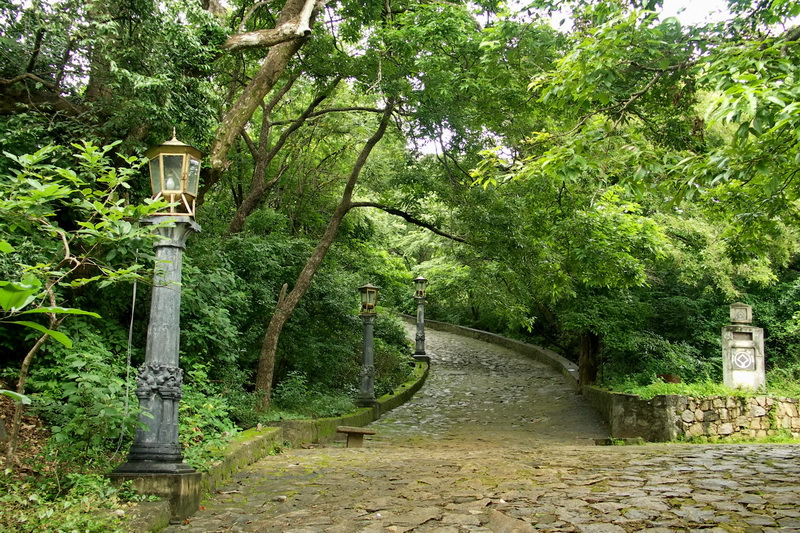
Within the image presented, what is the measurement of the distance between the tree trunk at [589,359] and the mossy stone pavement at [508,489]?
5.55 meters

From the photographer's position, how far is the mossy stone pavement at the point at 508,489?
4715 mm

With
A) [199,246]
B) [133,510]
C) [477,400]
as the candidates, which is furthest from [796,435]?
[133,510]

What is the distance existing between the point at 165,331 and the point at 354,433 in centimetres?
567

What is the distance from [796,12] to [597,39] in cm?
152

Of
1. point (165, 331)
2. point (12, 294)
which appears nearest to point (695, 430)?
point (165, 331)

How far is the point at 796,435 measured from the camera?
37.3ft

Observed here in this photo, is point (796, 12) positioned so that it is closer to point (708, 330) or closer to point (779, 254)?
point (779, 254)

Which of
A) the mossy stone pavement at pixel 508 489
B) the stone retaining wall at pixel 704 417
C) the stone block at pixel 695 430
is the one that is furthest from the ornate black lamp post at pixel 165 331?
the stone block at pixel 695 430

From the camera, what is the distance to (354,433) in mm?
10422

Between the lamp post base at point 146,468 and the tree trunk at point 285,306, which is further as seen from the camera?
the tree trunk at point 285,306

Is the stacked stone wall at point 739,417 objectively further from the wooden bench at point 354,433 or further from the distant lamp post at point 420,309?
the distant lamp post at point 420,309

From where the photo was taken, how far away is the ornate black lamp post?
5.02 m

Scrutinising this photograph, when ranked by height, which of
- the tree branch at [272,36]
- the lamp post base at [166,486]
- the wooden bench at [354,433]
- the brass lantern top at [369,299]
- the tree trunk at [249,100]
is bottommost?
the wooden bench at [354,433]

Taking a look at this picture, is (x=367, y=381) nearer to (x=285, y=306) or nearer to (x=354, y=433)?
(x=285, y=306)
